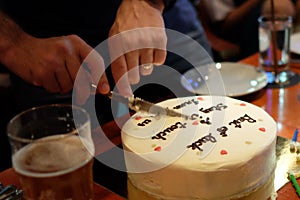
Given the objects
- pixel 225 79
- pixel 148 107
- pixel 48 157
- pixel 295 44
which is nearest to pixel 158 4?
pixel 225 79

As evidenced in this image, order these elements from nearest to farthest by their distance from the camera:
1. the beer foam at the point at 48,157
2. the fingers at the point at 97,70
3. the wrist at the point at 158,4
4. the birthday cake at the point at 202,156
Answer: the beer foam at the point at 48,157, the birthday cake at the point at 202,156, the fingers at the point at 97,70, the wrist at the point at 158,4

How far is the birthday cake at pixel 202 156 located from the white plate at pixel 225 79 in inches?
16.6

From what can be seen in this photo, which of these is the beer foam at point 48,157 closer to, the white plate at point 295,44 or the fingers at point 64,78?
the fingers at point 64,78

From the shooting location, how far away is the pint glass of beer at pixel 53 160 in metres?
0.87

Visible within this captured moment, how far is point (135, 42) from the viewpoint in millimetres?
1398

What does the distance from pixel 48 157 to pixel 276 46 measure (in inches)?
45.5

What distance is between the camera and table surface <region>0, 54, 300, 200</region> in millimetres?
1158

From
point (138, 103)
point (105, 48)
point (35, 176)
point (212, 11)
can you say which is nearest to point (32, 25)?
point (105, 48)

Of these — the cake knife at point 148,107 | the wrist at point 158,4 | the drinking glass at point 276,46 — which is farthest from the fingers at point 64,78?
the drinking glass at point 276,46

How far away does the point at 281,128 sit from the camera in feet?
4.56

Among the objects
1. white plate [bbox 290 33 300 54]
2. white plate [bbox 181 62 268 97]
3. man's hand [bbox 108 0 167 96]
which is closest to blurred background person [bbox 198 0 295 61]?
white plate [bbox 290 33 300 54]

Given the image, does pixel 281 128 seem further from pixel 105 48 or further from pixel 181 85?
pixel 105 48

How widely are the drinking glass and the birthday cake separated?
59cm

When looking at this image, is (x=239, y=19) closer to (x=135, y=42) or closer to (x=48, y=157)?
(x=135, y=42)
